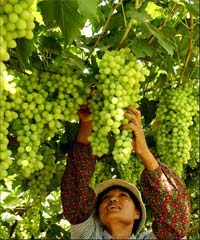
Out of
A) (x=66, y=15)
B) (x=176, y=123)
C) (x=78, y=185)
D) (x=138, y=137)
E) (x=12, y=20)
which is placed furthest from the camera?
(x=78, y=185)

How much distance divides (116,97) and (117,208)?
138 centimetres

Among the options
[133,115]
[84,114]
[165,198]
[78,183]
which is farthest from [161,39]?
[78,183]

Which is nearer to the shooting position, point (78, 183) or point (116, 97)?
point (116, 97)

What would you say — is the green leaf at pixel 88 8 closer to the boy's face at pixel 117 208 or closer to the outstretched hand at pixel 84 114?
the outstretched hand at pixel 84 114

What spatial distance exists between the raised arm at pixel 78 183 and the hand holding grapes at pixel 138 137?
50cm

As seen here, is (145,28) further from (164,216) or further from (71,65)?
(164,216)

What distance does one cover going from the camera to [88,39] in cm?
280

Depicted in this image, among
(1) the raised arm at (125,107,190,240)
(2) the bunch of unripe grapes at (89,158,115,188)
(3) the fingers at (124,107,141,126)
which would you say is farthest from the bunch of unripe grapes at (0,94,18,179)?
(2) the bunch of unripe grapes at (89,158,115,188)

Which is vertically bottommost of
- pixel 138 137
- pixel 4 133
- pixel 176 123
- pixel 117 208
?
pixel 4 133

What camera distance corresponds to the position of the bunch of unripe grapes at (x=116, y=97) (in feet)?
7.28

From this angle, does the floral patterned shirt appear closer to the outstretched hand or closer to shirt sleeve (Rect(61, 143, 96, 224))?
shirt sleeve (Rect(61, 143, 96, 224))

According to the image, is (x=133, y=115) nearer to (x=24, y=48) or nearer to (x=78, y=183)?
(x=24, y=48)

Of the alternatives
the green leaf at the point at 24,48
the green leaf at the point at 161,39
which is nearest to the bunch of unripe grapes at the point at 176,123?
the green leaf at the point at 161,39

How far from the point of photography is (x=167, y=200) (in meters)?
3.07
